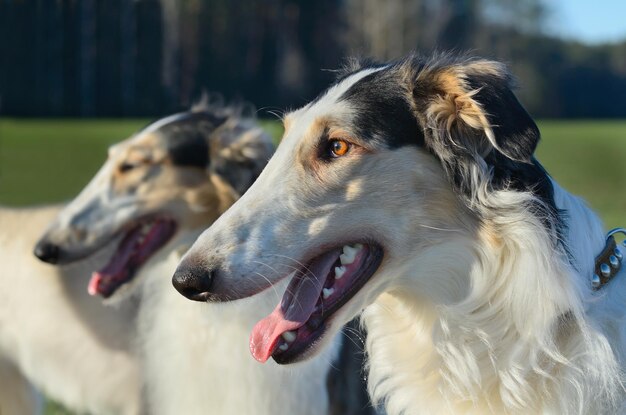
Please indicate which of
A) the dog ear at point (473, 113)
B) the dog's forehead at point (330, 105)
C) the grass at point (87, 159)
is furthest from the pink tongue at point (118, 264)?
the grass at point (87, 159)

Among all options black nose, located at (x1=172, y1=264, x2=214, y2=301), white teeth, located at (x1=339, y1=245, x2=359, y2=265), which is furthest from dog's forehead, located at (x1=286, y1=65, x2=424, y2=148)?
black nose, located at (x1=172, y1=264, x2=214, y2=301)

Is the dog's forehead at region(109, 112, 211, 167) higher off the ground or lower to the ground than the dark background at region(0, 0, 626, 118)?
higher

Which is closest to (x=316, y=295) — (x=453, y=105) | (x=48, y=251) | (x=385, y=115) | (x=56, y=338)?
(x=385, y=115)

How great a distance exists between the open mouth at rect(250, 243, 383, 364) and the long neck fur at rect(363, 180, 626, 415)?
130mm

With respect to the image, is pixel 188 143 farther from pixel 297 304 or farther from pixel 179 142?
pixel 297 304

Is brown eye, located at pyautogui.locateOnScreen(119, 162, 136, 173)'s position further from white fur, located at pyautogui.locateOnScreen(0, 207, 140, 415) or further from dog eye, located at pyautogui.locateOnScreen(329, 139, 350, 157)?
dog eye, located at pyautogui.locateOnScreen(329, 139, 350, 157)

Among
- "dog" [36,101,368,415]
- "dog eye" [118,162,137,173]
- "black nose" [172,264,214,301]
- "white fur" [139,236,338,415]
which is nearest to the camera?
"black nose" [172,264,214,301]

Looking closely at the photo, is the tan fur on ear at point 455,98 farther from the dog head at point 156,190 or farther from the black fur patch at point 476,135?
the dog head at point 156,190

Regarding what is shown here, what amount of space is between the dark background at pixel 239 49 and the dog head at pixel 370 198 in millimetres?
12475

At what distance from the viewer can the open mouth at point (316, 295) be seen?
96.0 inches

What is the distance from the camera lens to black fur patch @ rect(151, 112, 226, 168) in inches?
176

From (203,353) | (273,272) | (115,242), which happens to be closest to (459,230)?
(273,272)

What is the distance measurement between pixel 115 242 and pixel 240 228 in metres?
2.43

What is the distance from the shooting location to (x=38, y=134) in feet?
83.5
